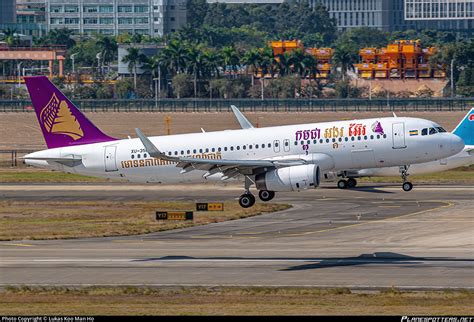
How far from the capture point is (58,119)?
8006 centimetres

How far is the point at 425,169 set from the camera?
330ft

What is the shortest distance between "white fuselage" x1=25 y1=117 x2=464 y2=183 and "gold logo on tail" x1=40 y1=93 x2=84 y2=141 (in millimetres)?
1197

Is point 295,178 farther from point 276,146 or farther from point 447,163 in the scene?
point 447,163

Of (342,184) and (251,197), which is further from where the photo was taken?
(342,184)

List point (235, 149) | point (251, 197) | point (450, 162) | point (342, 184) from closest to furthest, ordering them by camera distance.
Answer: point (251, 197) → point (235, 149) → point (450, 162) → point (342, 184)

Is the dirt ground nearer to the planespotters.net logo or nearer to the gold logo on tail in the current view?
the gold logo on tail

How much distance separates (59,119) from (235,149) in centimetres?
1170

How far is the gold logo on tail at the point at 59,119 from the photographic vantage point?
7988 cm

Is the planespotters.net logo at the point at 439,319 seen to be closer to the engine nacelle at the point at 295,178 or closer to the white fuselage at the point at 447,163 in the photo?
the engine nacelle at the point at 295,178

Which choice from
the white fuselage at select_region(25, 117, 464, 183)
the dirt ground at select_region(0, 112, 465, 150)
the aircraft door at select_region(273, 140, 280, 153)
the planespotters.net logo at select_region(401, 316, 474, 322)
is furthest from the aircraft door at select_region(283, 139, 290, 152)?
the dirt ground at select_region(0, 112, 465, 150)

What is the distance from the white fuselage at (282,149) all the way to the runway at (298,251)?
14.3 feet

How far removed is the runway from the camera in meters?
62.0

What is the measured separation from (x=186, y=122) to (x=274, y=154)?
376 feet

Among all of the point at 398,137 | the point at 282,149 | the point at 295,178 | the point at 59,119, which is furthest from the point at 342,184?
the point at 295,178
